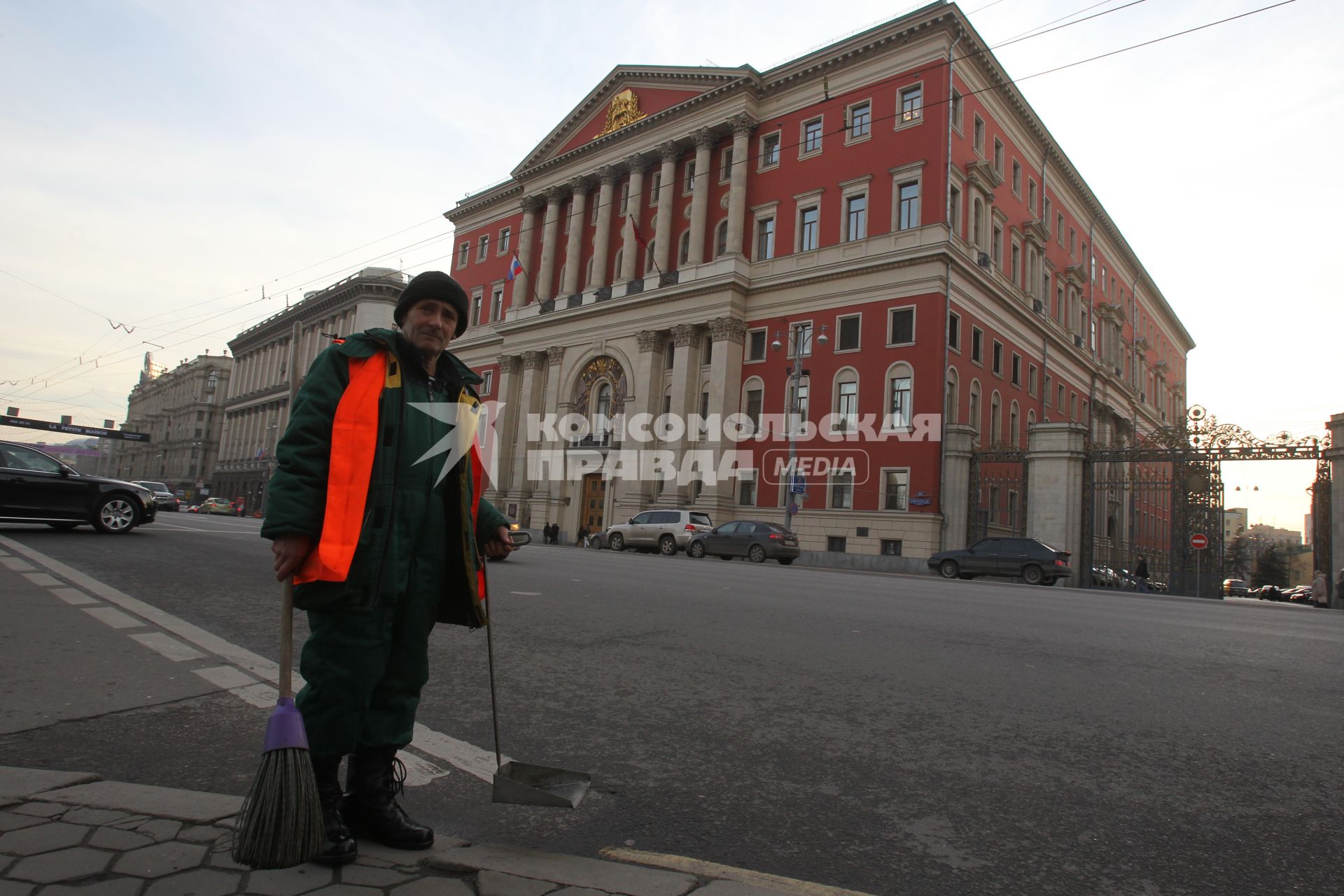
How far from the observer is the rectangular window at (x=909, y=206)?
105 feet

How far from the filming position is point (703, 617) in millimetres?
7816

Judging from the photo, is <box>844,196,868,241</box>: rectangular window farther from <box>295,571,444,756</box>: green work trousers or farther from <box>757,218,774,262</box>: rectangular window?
<box>295,571,444,756</box>: green work trousers

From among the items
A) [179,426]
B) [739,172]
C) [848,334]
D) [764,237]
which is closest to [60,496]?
[848,334]

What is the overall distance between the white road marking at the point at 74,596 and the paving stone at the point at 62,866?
18.5 feet

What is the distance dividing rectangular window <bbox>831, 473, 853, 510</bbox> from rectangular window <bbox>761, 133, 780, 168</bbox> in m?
14.8

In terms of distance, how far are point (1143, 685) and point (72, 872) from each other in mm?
5702

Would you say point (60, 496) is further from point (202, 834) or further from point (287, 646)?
point (287, 646)

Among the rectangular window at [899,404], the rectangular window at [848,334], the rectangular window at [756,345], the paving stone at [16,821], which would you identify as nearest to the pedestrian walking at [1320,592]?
the rectangular window at [899,404]

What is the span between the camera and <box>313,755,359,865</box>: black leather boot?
7.68 ft

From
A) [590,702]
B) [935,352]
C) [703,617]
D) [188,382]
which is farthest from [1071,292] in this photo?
[188,382]

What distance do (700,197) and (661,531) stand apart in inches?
683

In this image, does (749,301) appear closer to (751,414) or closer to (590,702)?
(751,414)

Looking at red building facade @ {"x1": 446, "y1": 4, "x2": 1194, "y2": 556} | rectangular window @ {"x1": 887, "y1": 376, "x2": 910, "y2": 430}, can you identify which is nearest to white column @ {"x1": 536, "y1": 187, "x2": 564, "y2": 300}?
red building facade @ {"x1": 446, "y1": 4, "x2": 1194, "y2": 556}

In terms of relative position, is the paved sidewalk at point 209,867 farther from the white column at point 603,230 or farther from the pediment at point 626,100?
the white column at point 603,230
